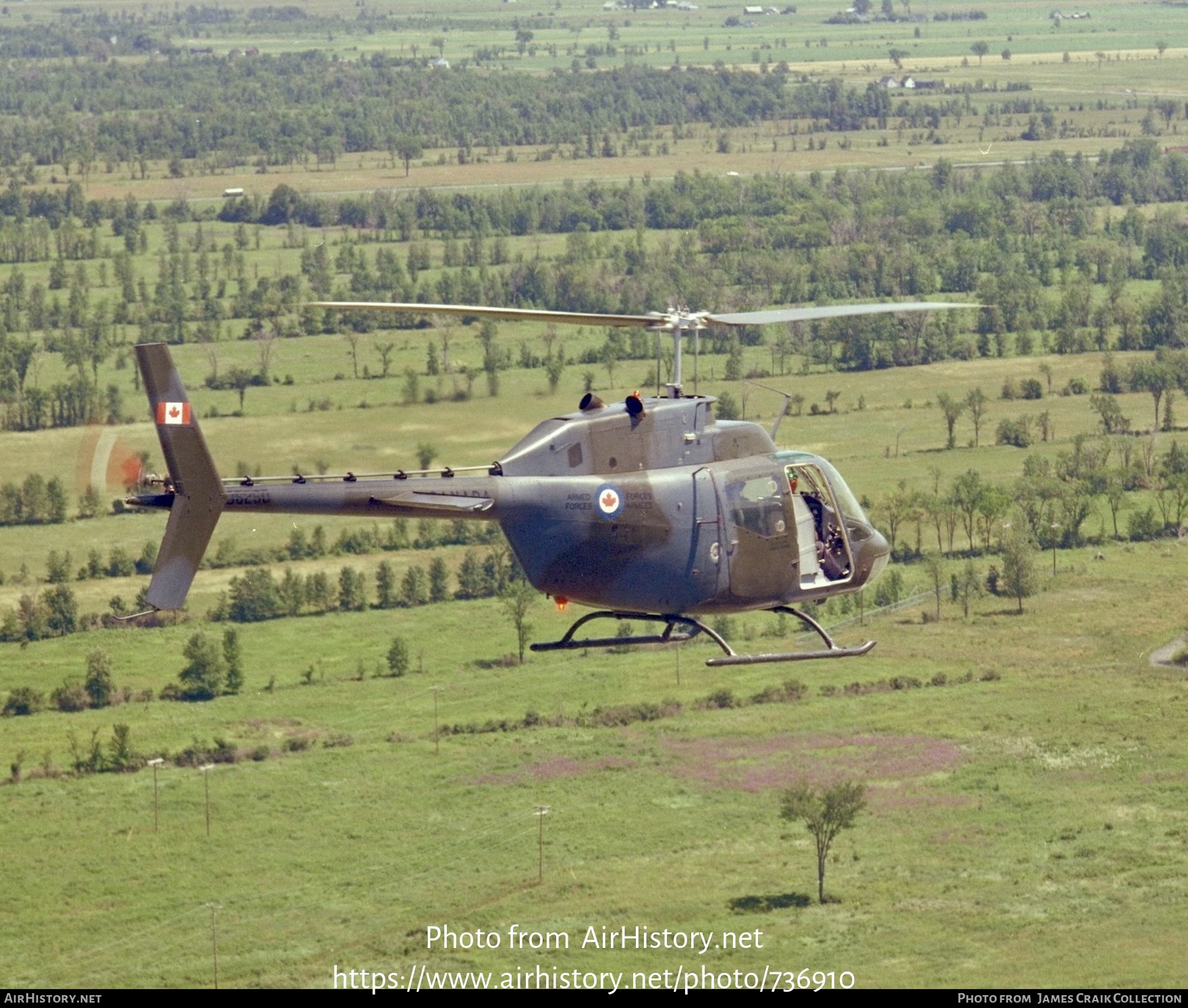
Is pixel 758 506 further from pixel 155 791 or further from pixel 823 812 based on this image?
pixel 155 791

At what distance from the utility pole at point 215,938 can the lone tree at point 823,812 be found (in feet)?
48.9

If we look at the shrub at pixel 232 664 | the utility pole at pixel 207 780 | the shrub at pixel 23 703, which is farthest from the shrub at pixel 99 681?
the utility pole at pixel 207 780

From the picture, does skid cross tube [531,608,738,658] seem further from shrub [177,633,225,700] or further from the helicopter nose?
shrub [177,633,225,700]

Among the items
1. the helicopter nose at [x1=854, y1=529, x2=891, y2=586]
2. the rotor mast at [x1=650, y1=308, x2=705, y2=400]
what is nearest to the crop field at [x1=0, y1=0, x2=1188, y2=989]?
the rotor mast at [x1=650, y1=308, x2=705, y2=400]

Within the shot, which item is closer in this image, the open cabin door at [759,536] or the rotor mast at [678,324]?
the rotor mast at [678,324]

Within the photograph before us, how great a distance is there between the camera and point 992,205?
164750 millimetres

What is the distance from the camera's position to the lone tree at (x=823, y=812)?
61.6 meters

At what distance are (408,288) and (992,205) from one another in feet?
164

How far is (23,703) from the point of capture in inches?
2889

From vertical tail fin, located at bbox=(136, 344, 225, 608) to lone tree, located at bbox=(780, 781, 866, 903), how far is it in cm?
2894

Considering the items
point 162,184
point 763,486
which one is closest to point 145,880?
point 763,486

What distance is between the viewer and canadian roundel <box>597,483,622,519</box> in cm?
3728

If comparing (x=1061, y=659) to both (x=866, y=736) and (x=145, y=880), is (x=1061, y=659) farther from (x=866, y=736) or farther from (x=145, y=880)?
(x=145, y=880)

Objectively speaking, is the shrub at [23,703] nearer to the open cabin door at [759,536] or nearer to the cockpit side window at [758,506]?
the open cabin door at [759,536]
